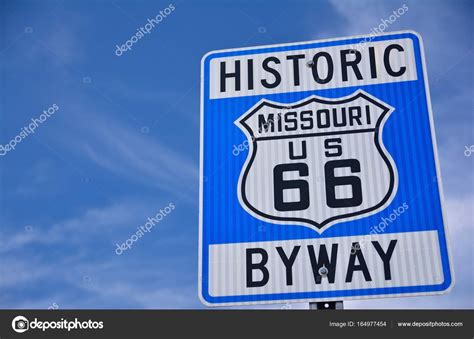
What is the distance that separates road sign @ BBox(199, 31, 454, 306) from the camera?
3.42 m

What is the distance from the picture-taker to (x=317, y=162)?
12.1ft

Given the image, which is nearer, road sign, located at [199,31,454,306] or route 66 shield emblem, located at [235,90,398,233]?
road sign, located at [199,31,454,306]

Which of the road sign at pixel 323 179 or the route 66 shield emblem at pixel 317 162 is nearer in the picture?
the road sign at pixel 323 179

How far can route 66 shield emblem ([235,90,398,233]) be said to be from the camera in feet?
11.7

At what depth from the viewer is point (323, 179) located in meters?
3.65

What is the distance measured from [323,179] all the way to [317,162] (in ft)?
0.41

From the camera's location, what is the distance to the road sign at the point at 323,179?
11.2ft

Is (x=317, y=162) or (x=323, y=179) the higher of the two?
(x=317, y=162)

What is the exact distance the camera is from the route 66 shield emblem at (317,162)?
140 inches
